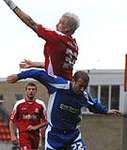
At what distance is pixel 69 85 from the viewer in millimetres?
11648

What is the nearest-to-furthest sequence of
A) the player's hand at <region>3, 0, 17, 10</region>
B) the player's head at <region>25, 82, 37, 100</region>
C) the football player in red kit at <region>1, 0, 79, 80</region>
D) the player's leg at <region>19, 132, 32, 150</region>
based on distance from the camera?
the player's hand at <region>3, 0, 17, 10</region> < the football player in red kit at <region>1, 0, 79, 80</region> < the player's head at <region>25, 82, 37, 100</region> < the player's leg at <region>19, 132, 32, 150</region>

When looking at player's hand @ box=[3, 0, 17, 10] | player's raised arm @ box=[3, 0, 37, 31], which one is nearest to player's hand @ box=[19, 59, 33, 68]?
player's raised arm @ box=[3, 0, 37, 31]

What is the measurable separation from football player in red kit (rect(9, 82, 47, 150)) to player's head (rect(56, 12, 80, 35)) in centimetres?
461

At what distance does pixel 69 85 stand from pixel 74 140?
755mm

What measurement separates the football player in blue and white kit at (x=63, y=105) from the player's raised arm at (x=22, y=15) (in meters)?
0.61

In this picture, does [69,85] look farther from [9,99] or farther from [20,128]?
[9,99]

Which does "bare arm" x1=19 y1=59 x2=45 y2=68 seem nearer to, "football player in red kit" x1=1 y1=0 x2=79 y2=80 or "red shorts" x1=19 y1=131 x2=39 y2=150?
"football player in red kit" x1=1 y1=0 x2=79 y2=80

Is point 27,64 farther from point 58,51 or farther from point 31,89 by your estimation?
point 31,89

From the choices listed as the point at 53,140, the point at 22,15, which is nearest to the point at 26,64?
the point at 22,15

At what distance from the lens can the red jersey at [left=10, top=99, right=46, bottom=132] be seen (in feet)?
53.6

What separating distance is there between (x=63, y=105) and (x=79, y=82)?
41 cm

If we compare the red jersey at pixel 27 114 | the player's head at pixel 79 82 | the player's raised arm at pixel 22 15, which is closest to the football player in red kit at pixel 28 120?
the red jersey at pixel 27 114

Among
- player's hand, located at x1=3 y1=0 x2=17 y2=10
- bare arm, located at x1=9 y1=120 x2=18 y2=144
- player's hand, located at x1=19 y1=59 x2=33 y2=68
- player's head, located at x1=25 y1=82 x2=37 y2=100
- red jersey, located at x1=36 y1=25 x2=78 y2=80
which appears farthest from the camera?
player's head, located at x1=25 y1=82 x2=37 y2=100

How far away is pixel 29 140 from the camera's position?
16359 millimetres
